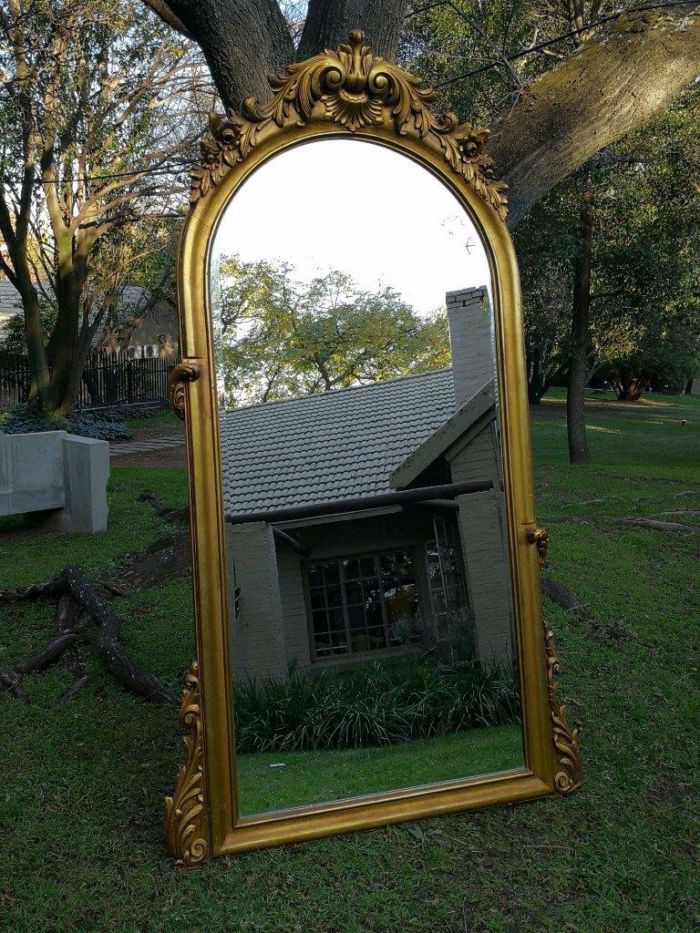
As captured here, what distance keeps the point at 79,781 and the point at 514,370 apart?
2.60 meters

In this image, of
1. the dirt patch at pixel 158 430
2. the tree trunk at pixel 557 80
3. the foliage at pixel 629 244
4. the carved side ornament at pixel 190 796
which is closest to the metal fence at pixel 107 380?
the dirt patch at pixel 158 430

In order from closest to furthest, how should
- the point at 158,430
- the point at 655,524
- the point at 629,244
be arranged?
1. the point at 655,524
2. the point at 629,244
3. the point at 158,430

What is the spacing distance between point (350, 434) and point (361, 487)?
212 mm

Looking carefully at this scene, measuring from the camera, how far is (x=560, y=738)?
3.68 metres

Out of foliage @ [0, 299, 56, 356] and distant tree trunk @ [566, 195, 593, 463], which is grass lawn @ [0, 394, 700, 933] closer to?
distant tree trunk @ [566, 195, 593, 463]

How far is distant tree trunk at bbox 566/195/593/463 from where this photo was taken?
13852 mm

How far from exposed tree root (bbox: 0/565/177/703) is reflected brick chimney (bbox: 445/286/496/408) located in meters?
2.54

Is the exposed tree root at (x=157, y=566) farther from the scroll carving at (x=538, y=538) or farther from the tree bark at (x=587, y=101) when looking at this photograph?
the scroll carving at (x=538, y=538)

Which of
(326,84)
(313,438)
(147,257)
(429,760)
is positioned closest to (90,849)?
(429,760)

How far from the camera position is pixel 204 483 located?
10.6ft

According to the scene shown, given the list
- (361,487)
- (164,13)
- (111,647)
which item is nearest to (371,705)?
(361,487)

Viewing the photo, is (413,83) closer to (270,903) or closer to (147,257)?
(270,903)

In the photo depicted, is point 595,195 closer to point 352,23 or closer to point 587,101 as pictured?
point 587,101

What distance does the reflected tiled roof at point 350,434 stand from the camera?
3527mm
